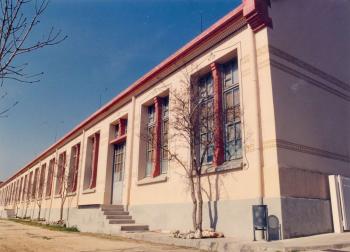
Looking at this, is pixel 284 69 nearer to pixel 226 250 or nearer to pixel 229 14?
pixel 229 14

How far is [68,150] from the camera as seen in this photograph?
29109mm

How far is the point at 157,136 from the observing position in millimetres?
15383

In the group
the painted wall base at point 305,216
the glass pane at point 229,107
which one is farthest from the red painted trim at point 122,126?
the painted wall base at point 305,216

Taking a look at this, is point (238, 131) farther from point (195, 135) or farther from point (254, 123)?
point (195, 135)

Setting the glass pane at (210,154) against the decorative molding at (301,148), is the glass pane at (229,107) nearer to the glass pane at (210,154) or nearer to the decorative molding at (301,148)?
the glass pane at (210,154)

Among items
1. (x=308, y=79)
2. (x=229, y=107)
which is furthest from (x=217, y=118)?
(x=308, y=79)

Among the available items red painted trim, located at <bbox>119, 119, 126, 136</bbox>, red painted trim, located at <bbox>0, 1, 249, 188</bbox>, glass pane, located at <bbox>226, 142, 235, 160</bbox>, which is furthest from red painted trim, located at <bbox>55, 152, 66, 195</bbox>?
glass pane, located at <bbox>226, 142, 235, 160</bbox>

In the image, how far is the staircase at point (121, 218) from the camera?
1397 cm

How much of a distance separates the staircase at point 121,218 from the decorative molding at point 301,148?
740 cm

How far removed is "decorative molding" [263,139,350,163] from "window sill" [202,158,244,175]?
3.82 ft

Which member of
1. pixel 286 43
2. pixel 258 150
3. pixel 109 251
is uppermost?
pixel 286 43

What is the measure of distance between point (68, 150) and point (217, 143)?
2100 cm

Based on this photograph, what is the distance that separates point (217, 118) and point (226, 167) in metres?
1.99

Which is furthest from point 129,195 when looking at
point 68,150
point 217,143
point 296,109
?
point 68,150
